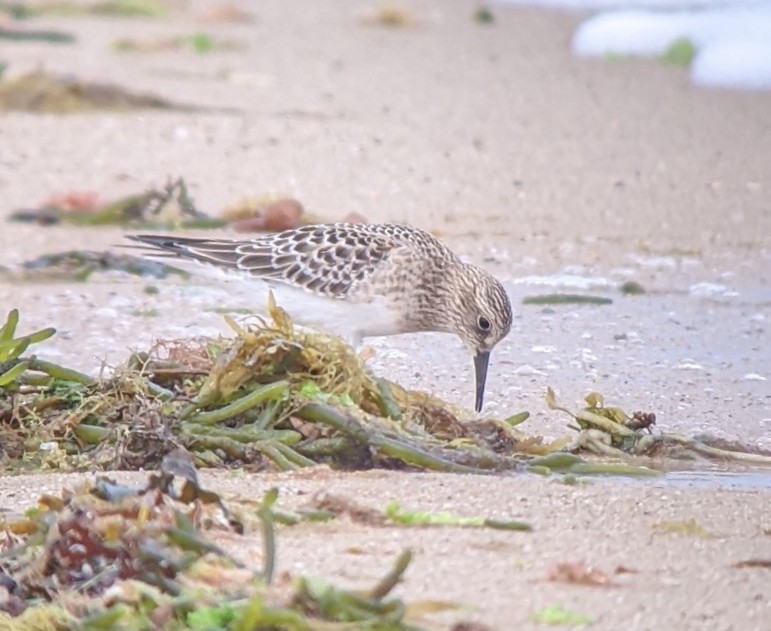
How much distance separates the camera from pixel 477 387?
542cm

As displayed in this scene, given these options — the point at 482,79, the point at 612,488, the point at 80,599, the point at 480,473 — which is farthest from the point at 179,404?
the point at 482,79

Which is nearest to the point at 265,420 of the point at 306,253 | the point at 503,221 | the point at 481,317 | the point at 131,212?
the point at 481,317

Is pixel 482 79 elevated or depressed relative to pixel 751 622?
elevated

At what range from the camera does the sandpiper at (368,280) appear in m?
5.86

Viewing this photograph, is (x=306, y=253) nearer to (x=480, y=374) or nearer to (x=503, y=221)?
(x=480, y=374)

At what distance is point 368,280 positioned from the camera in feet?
19.4

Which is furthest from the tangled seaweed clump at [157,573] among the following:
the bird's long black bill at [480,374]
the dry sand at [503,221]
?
the bird's long black bill at [480,374]

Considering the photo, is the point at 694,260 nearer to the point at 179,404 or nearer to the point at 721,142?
the point at 721,142

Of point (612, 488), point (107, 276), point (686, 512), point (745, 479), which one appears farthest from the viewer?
point (107, 276)

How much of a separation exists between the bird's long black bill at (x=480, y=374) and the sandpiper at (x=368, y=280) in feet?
0.03

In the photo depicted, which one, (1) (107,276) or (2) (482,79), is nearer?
(1) (107,276)

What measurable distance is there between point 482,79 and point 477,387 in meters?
6.34

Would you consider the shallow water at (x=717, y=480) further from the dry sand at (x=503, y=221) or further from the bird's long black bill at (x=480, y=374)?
the bird's long black bill at (x=480, y=374)

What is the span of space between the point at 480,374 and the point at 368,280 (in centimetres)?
58
